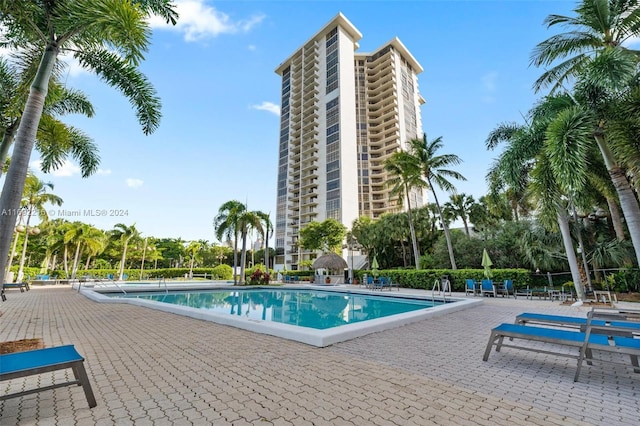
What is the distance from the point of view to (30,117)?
16.3 feet

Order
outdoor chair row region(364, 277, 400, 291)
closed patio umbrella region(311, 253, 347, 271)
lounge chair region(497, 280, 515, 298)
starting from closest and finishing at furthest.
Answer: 1. lounge chair region(497, 280, 515, 298)
2. outdoor chair row region(364, 277, 400, 291)
3. closed patio umbrella region(311, 253, 347, 271)

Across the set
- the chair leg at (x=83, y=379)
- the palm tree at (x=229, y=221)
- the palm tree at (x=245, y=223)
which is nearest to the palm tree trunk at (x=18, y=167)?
the chair leg at (x=83, y=379)

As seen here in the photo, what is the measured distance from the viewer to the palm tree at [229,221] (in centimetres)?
2191

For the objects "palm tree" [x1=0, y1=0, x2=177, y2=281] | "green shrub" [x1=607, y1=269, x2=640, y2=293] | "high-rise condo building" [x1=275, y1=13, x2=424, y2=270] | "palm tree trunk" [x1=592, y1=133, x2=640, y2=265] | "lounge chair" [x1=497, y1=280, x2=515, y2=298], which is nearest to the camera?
"palm tree" [x1=0, y1=0, x2=177, y2=281]

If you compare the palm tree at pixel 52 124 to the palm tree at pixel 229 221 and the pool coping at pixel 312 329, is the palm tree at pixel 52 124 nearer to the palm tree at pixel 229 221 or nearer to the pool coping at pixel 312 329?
the pool coping at pixel 312 329

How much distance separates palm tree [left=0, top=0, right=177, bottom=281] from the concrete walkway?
2713 mm

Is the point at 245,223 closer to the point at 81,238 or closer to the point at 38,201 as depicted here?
the point at 38,201

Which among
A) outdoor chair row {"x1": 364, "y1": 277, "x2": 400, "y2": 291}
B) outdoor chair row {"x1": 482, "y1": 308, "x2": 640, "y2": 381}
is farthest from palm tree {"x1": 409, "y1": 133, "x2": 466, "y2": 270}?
outdoor chair row {"x1": 482, "y1": 308, "x2": 640, "y2": 381}

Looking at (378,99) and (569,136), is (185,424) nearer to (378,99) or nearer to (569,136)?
(569,136)

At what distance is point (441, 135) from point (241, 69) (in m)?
15.7

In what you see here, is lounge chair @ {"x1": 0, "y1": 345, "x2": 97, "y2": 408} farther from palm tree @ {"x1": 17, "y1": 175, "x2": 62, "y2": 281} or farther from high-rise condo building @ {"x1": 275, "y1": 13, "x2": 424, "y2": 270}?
high-rise condo building @ {"x1": 275, "y1": 13, "x2": 424, "y2": 270}

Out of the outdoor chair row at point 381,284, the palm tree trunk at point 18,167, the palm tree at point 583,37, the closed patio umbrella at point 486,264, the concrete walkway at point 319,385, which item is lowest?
the concrete walkway at point 319,385

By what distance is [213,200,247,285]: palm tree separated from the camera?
21906 mm

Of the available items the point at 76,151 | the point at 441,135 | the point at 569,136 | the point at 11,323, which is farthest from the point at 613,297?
the point at 76,151
